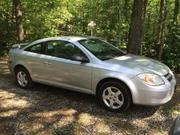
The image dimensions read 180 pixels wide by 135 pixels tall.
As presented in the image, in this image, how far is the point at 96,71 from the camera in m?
6.52

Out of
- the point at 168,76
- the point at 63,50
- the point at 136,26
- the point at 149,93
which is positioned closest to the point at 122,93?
the point at 149,93

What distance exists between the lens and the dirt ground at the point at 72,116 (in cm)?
569

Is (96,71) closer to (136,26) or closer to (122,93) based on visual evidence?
(122,93)

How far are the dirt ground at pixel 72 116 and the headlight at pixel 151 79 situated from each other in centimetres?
73

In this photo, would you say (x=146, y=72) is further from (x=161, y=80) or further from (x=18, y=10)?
(x=18, y=10)

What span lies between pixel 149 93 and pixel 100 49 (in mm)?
1779

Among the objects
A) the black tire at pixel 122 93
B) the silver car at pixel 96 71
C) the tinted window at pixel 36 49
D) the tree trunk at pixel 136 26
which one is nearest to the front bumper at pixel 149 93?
the silver car at pixel 96 71

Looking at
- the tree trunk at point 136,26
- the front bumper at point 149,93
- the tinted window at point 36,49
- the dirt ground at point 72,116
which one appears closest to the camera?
the dirt ground at point 72,116

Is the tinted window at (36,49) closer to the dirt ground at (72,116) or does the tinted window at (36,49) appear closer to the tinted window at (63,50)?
the tinted window at (63,50)

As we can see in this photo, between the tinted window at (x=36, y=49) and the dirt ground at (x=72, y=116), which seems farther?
the tinted window at (x=36, y=49)

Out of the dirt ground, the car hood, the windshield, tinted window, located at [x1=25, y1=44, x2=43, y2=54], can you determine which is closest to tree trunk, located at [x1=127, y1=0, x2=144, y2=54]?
the windshield

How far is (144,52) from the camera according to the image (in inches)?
592

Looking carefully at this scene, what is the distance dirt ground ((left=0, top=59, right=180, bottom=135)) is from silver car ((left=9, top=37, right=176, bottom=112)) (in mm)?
341

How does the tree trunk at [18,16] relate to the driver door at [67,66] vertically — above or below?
above
